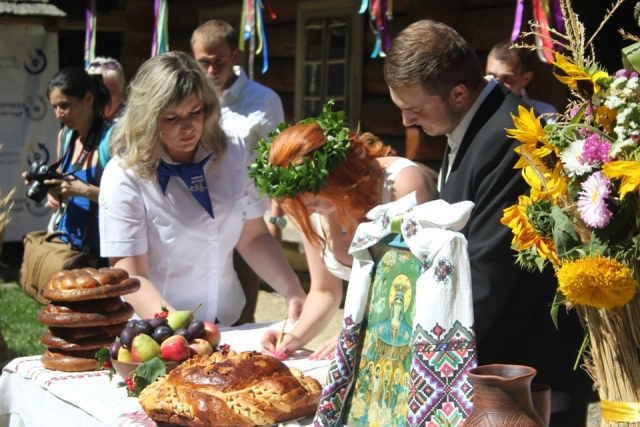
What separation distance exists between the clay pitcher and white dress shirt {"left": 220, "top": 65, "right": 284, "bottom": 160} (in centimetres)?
286

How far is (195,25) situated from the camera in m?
8.75

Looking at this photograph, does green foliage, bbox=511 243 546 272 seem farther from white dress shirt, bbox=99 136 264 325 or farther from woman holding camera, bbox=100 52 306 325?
white dress shirt, bbox=99 136 264 325

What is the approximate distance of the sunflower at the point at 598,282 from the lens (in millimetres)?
1425

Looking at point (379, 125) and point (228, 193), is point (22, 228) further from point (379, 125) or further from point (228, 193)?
point (228, 193)

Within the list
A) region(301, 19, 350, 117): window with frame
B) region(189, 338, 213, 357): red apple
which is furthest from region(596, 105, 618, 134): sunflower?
region(301, 19, 350, 117): window with frame

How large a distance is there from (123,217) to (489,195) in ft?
4.12

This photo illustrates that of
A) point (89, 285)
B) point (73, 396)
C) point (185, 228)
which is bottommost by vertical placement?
point (73, 396)

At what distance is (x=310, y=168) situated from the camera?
2.29m

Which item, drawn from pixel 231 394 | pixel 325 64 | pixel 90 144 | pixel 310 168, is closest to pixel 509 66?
pixel 90 144

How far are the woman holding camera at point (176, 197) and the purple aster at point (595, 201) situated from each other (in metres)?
1.60

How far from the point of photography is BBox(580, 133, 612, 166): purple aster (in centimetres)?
149

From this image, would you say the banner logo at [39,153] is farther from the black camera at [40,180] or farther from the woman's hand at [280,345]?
the woman's hand at [280,345]

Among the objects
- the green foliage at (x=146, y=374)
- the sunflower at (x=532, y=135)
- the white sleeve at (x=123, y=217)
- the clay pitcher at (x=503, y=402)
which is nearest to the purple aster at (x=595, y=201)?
the sunflower at (x=532, y=135)

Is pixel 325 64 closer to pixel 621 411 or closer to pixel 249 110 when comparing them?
pixel 249 110
